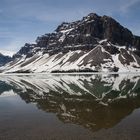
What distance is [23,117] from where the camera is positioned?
117ft

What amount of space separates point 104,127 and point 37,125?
7265mm

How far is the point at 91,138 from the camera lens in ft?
76.4

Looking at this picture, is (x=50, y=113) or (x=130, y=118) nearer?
(x=130, y=118)

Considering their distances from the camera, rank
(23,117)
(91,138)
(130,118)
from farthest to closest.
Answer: (23,117) → (130,118) → (91,138)

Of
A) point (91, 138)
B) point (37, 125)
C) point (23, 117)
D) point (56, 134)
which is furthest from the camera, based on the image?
point (23, 117)

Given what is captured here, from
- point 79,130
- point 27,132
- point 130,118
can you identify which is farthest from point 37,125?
point 130,118

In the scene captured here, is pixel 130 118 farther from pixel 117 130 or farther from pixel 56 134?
pixel 56 134

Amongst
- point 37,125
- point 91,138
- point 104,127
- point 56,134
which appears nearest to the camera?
point 91,138

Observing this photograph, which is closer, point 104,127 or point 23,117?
point 104,127

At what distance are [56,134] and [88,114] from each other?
36.3 feet

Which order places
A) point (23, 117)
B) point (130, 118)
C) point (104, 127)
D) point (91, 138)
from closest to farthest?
1. point (91, 138)
2. point (104, 127)
3. point (130, 118)
4. point (23, 117)

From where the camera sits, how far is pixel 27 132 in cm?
2650

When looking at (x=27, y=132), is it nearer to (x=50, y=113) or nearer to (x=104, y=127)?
(x=104, y=127)

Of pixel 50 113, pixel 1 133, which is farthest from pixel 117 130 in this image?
pixel 50 113
